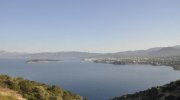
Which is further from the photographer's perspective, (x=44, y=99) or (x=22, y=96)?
(x=44, y=99)

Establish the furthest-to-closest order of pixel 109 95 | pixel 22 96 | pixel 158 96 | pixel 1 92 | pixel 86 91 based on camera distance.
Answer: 1. pixel 86 91
2. pixel 109 95
3. pixel 158 96
4. pixel 22 96
5. pixel 1 92

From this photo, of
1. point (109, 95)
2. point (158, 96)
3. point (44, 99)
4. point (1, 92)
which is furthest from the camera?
point (109, 95)

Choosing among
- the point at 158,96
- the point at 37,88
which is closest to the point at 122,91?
the point at 158,96

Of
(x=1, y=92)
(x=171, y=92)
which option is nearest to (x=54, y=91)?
(x=1, y=92)

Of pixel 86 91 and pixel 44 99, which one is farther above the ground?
pixel 44 99

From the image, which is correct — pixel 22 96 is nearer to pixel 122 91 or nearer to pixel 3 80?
pixel 3 80

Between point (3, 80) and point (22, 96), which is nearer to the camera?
point (22, 96)

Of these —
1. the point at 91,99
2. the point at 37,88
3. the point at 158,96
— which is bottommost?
the point at 91,99

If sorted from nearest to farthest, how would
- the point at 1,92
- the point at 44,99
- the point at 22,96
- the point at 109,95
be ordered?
the point at 1,92 < the point at 22,96 < the point at 44,99 < the point at 109,95

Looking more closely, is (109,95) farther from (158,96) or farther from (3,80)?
(3,80)
